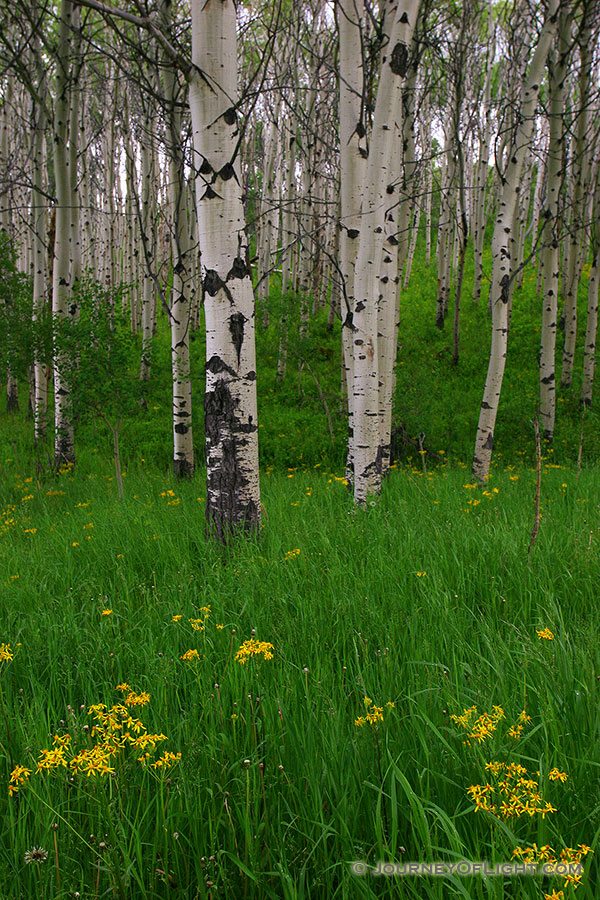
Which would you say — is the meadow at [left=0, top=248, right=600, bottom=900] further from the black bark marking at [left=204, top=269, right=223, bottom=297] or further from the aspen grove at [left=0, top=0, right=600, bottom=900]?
the black bark marking at [left=204, top=269, right=223, bottom=297]

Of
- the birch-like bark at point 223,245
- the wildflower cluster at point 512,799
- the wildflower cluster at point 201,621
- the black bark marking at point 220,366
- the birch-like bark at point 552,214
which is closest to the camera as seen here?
the wildflower cluster at point 512,799

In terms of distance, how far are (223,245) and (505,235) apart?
4.64 meters

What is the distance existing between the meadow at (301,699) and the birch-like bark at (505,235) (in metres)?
1.60

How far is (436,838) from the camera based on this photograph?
135cm

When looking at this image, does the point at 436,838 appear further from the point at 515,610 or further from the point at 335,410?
the point at 335,410

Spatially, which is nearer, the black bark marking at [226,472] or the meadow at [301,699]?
the meadow at [301,699]

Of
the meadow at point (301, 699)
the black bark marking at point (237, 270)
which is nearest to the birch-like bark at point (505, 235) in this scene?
the meadow at point (301, 699)

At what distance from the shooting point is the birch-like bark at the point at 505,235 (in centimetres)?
661

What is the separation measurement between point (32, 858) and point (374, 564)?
2463 millimetres

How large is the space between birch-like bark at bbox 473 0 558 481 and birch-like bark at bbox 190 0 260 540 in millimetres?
4087

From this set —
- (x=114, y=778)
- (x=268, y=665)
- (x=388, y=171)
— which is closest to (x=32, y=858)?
(x=114, y=778)

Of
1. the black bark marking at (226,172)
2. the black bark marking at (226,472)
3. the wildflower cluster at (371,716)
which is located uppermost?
the black bark marking at (226,172)

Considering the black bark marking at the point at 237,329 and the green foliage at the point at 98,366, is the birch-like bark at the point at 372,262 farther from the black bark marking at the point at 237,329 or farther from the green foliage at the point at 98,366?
the green foliage at the point at 98,366

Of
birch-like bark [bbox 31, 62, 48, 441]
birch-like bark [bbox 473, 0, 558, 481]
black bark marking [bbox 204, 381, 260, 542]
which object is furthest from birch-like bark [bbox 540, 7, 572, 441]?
birch-like bark [bbox 31, 62, 48, 441]
